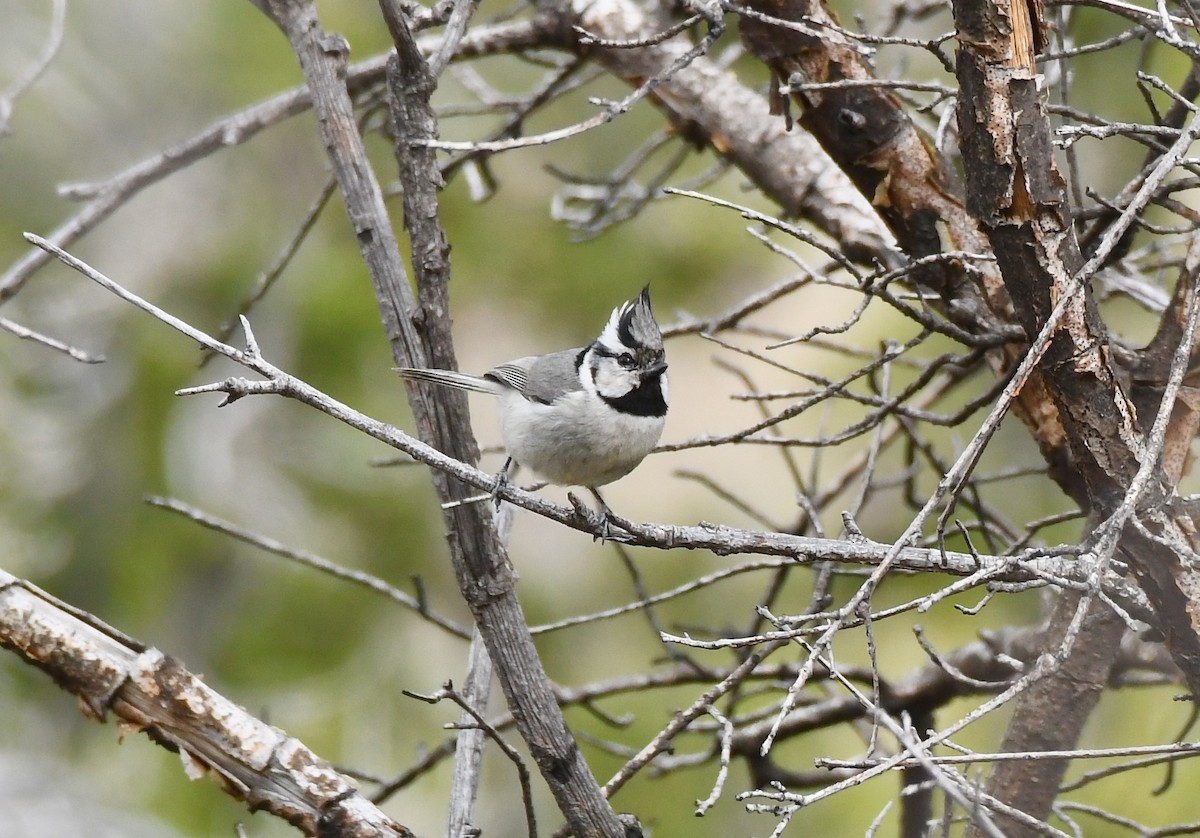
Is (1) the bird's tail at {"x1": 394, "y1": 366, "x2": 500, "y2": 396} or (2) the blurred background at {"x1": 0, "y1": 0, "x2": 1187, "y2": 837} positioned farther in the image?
(2) the blurred background at {"x1": 0, "y1": 0, "x2": 1187, "y2": 837}

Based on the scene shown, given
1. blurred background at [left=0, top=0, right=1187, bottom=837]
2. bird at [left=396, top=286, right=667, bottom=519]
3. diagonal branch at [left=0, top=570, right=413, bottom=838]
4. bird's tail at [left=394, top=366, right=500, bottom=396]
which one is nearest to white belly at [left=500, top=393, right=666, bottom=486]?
bird at [left=396, top=286, right=667, bottom=519]

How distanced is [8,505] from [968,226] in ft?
12.2

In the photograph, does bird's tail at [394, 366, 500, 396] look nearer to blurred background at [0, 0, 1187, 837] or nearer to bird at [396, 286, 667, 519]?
bird at [396, 286, 667, 519]

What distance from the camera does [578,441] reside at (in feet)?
9.91

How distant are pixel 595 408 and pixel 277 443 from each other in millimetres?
2223

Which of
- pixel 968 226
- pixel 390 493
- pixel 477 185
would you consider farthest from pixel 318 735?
pixel 968 226

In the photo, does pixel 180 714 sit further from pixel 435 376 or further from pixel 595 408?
pixel 595 408

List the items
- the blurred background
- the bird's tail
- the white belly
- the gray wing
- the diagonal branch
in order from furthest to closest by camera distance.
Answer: the blurred background
the gray wing
the white belly
the bird's tail
the diagonal branch

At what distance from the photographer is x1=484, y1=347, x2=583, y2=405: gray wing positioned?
3.18m

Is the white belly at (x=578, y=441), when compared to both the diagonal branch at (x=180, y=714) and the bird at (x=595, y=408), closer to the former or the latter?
the bird at (x=595, y=408)

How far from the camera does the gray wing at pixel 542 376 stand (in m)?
3.18

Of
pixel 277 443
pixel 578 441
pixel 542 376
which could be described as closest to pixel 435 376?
pixel 578 441

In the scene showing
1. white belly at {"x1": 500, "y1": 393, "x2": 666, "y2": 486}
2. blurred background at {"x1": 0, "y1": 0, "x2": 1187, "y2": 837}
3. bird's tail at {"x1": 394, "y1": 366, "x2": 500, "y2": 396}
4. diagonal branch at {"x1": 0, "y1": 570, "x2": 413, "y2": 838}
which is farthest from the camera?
blurred background at {"x1": 0, "y1": 0, "x2": 1187, "y2": 837}

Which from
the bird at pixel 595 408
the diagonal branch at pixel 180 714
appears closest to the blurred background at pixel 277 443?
the bird at pixel 595 408
